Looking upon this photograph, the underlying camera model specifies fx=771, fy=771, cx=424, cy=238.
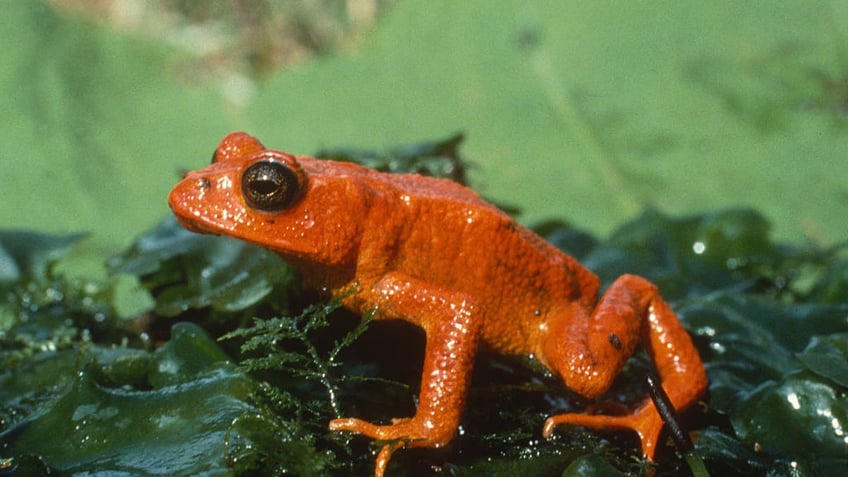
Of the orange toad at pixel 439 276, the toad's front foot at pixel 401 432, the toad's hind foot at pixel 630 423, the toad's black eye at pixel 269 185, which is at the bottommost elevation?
the toad's hind foot at pixel 630 423

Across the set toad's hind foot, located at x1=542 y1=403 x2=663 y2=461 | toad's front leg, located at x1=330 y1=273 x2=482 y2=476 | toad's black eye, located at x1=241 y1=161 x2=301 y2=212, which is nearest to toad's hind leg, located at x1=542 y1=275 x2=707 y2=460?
toad's hind foot, located at x1=542 y1=403 x2=663 y2=461

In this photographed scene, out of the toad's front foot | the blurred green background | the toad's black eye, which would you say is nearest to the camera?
the toad's front foot

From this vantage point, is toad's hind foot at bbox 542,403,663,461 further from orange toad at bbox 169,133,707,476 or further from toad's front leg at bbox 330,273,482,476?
toad's front leg at bbox 330,273,482,476

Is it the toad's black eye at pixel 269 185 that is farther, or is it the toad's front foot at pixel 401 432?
the toad's black eye at pixel 269 185

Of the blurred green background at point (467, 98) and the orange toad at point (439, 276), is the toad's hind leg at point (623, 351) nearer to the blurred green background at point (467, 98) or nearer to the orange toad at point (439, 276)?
the orange toad at point (439, 276)

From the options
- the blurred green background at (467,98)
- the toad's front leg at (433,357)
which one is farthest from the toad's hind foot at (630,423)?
the blurred green background at (467,98)

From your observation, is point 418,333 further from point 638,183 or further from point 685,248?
point 638,183

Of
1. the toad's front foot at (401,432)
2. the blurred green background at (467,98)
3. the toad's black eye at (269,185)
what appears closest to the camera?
the toad's front foot at (401,432)

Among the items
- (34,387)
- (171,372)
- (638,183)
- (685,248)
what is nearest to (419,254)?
(171,372)
